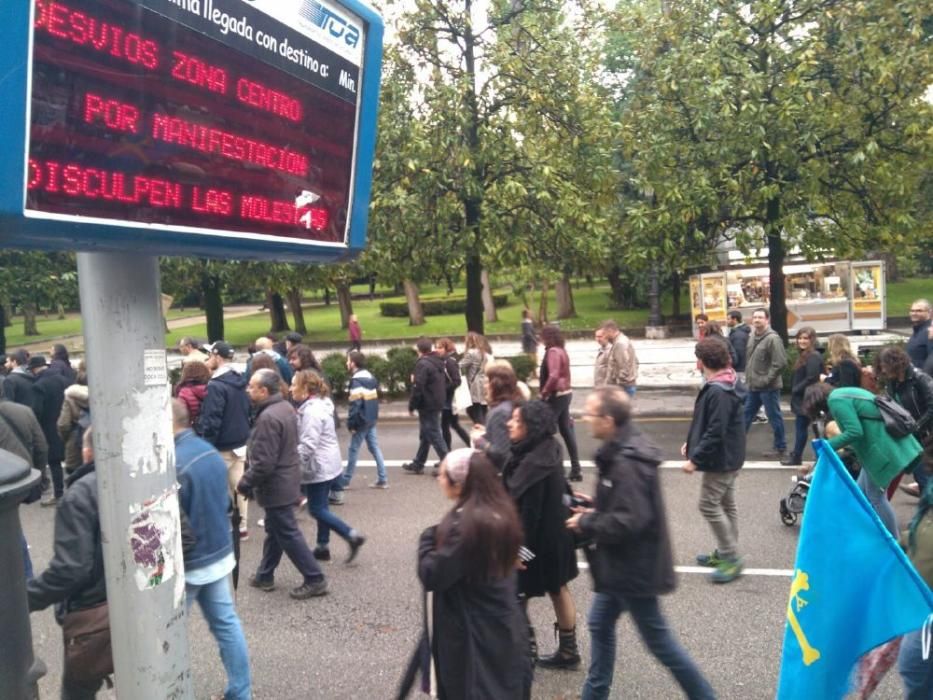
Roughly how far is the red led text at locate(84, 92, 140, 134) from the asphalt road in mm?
3358

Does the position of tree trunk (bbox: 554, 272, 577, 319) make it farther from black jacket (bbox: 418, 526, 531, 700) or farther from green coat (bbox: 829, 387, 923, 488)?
black jacket (bbox: 418, 526, 531, 700)

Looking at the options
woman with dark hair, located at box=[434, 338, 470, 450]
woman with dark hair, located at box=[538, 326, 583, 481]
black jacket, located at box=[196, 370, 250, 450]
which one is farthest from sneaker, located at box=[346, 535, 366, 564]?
woman with dark hair, located at box=[434, 338, 470, 450]

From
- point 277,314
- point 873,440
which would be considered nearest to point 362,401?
point 873,440

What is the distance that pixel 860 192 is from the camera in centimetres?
1471

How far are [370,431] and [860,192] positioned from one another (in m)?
10.1

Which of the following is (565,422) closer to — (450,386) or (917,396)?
(450,386)

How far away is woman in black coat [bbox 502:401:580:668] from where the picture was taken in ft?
15.4

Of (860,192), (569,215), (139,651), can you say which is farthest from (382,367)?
(139,651)

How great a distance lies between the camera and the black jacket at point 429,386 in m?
9.98

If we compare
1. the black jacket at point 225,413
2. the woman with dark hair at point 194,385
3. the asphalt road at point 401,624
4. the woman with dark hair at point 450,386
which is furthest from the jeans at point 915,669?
the woman with dark hair at point 450,386

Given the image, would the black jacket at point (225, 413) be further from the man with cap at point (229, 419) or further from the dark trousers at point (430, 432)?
the dark trousers at point (430, 432)

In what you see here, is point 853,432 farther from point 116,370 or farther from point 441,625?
point 116,370

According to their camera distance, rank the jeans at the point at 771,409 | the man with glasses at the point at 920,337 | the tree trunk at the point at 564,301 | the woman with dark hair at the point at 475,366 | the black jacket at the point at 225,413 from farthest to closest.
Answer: the tree trunk at the point at 564,301 → the woman with dark hair at the point at 475,366 → the jeans at the point at 771,409 → the man with glasses at the point at 920,337 → the black jacket at the point at 225,413

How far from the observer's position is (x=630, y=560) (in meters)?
4.16
